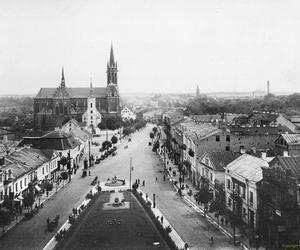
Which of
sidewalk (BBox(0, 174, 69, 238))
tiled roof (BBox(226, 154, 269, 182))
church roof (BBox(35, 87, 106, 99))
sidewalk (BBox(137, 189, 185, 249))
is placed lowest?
sidewalk (BBox(0, 174, 69, 238))

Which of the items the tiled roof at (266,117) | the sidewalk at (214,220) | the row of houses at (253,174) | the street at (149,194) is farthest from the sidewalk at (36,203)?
the tiled roof at (266,117)

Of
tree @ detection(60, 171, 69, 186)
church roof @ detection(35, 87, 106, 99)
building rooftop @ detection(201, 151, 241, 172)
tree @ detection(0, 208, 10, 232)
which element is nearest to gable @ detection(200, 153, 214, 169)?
building rooftop @ detection(201, 151, 241, 172)

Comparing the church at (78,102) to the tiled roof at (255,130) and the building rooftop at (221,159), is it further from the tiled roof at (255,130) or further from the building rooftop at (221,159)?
the building rooftop at (221,159)

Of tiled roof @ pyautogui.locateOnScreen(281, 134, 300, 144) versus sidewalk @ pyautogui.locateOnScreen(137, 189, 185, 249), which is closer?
sidewalk @ pyautogui.locateOnScreen(137, 189, 185, 249)

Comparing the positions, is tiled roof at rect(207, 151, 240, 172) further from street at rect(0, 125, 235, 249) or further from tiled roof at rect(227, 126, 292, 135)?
tiled roof at rect(227, 126, 292, 135)

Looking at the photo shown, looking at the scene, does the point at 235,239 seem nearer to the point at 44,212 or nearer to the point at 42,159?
the point at 44,212

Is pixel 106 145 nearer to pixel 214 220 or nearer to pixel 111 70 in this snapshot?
pixel 214 220
